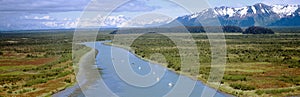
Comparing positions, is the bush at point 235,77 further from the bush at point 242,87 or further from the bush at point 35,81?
the bush at point 35,81

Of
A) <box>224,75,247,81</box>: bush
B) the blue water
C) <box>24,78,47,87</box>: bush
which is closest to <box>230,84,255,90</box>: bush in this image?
the blue water

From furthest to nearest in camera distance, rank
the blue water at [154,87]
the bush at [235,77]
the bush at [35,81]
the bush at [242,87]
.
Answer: the bush at [235,77] < the bush at [35,81] < the bush at [242,87] < the blue water at [154,87]

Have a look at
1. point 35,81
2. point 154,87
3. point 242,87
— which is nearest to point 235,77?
point 242,87

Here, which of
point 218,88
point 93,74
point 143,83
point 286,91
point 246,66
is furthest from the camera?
point 246,66

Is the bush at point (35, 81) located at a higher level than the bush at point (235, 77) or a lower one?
higher

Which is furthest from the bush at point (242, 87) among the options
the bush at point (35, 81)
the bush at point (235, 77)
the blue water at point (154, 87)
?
the bush at point (35, 81)

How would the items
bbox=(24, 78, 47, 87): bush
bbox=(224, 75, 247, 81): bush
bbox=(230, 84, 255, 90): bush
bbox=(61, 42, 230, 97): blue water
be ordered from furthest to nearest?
bbox=(224, 75, 247, 81): bush, bbox=(24, 78, 47, 87): bush, bbox=(230, 84, 255, 90): bush, bbox=(61, 42, 230, 97): blue water

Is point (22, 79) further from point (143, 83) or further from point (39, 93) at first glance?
point (143, 83)

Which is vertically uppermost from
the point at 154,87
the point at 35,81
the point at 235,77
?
the point at 35,81

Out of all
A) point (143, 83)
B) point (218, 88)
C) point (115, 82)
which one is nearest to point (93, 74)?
point (115, 82)

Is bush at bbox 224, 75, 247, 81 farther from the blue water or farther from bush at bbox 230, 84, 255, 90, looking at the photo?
bush at bbox 230, 84, 255, 90

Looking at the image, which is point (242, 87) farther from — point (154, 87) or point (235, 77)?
point (154, 87)
